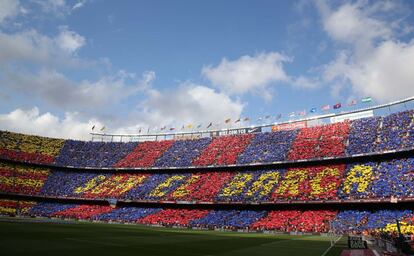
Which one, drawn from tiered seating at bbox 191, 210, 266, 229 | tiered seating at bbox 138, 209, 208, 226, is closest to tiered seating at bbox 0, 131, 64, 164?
tiered seating at bbox 138, 209, 208, 226

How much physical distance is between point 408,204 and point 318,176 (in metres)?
17.1

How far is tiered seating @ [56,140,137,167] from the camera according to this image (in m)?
98.2

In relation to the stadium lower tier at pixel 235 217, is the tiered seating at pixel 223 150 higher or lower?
higher

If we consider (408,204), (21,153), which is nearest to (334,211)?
(408,204)

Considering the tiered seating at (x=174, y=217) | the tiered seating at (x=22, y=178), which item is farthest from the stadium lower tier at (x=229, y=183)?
the tiered seating at (x=174, y=217)

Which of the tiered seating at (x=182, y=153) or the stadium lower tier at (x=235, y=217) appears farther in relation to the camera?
the tiered seating at (x=182, y=153)

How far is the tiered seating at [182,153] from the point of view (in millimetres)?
89875

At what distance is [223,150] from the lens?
89.1 metres

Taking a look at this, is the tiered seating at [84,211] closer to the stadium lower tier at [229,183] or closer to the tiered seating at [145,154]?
the stadium lower tier at [229,183]

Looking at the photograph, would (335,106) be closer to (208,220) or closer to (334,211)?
(334,211)

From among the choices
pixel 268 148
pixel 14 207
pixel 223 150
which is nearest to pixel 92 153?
pixel 14 207

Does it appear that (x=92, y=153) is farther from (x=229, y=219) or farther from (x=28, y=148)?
(x=229, y=219)

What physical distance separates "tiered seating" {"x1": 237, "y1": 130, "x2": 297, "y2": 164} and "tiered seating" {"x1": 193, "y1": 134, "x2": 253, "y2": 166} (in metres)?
2.04

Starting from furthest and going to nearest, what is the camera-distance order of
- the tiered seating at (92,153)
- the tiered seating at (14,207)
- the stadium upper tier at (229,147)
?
the tiered seating at (92,153)
the tiered seating at (14,207)
the stadium upper tier at (229,147)
